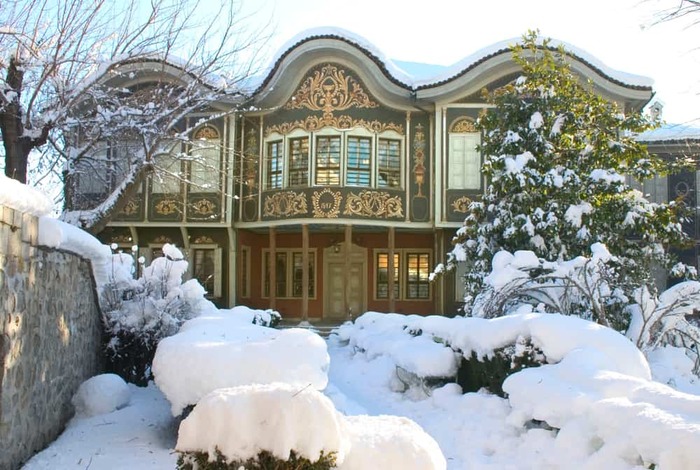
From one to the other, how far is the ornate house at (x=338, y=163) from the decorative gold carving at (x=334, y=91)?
28 millimetres

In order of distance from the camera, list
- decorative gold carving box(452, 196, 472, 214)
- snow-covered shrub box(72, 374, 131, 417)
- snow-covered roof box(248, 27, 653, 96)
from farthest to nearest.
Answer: decorative gold carving box(452, 196, 472, 214), snow-covered roof box(248, 27, 653, 96), snow-covered shrub box(72, 374, 131, 417)

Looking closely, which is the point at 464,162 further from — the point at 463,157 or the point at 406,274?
the point at 406,274

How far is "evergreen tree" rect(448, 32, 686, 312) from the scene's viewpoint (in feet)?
38.6

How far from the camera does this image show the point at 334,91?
1767cm

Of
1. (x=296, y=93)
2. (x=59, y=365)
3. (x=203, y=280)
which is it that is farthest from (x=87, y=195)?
(x=59, y=365)

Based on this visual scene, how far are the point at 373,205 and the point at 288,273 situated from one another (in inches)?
164

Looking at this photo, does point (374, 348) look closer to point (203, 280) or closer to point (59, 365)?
point (59, 365)

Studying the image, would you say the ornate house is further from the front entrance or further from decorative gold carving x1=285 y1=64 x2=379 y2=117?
the front entrance

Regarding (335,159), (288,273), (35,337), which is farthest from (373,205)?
(35,337)

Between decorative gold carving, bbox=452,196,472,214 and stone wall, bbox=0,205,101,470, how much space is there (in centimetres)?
1167

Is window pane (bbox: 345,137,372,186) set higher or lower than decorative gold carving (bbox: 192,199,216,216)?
higher

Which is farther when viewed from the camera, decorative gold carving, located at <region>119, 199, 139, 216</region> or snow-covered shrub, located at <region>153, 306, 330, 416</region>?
decorative gold carving, located at <region>119, 199, 139, 216</region>

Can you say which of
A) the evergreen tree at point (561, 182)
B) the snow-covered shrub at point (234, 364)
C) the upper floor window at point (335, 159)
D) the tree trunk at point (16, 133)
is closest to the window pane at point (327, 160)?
the upper floor window at point (335, 159)

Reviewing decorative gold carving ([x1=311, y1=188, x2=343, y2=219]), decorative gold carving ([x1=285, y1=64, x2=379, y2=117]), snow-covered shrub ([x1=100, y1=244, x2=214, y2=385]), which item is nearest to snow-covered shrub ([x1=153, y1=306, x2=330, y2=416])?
snow-covered shrub ([x1=100, y1=244, x2=214, y2=385])
